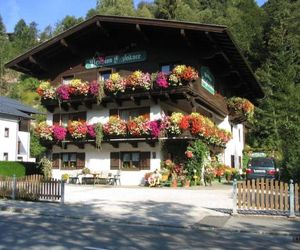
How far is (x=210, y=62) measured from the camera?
28.5m

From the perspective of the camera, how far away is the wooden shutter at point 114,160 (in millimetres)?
27328

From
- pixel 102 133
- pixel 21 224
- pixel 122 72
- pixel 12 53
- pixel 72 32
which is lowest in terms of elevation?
pixel 21 224

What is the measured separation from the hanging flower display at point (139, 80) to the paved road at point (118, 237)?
13778mm

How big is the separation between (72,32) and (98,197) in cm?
1317

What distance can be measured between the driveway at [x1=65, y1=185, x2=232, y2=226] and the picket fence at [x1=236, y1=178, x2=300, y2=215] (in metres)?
0.87

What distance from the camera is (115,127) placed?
25.9 m

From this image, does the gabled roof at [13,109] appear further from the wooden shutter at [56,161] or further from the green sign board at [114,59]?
the green sign board at [114,59]

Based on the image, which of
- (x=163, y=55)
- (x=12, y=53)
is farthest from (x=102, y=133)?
(x=12, y=53)

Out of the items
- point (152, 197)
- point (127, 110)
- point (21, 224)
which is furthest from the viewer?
point (127, 110)

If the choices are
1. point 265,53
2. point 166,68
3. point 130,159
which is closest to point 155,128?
point 130,159

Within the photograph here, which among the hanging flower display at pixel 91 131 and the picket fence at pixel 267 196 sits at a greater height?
the hanging flower display at pixel 91 131

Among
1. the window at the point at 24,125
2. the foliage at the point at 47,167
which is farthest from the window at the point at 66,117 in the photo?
the window at the point at 24,125

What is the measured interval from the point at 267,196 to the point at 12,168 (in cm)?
2551

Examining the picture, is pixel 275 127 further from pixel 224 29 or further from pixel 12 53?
pixel 12 53
